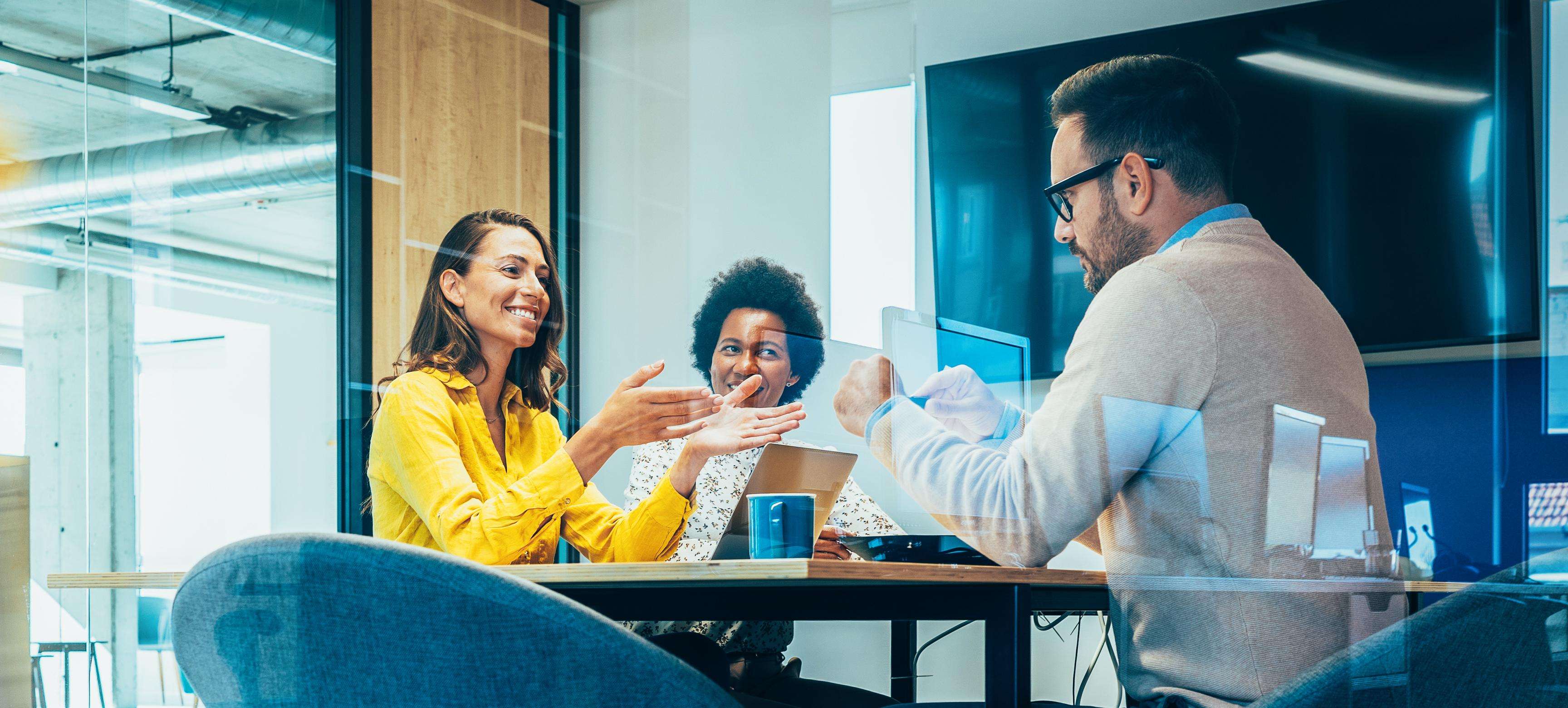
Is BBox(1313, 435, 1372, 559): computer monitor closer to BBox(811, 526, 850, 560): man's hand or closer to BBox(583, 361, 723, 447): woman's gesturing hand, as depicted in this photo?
BBox(811, 526, 850, 560): man's hand

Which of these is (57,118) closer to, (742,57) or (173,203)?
(173,203)

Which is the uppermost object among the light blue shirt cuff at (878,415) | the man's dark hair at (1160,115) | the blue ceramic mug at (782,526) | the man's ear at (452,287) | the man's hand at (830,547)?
the man's dark hair at (1160,115)

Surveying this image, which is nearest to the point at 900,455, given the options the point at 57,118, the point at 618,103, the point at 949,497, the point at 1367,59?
the point at 949,497

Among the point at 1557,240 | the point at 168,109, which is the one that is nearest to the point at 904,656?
the point at 1557,240

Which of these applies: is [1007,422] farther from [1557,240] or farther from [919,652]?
[1557,240]

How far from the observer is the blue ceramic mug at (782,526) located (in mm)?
1369

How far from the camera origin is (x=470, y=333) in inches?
93.8

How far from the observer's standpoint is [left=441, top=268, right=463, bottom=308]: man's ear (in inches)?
96.0

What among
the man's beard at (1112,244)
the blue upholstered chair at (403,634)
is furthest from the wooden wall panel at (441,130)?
the blue upholstered chair at (403,634)

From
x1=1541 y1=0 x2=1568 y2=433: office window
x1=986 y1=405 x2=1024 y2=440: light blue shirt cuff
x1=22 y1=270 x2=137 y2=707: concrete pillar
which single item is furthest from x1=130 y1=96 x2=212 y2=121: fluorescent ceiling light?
x1=1541 y1=0 x2=1568 y2=433: office window

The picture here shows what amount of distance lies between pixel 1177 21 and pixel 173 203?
108 inches

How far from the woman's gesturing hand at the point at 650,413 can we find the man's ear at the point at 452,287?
371 mm

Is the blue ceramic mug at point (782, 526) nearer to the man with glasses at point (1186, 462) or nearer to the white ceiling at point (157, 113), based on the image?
the man with glasses at point (1186, 462)

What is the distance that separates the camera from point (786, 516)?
54.6 inches
